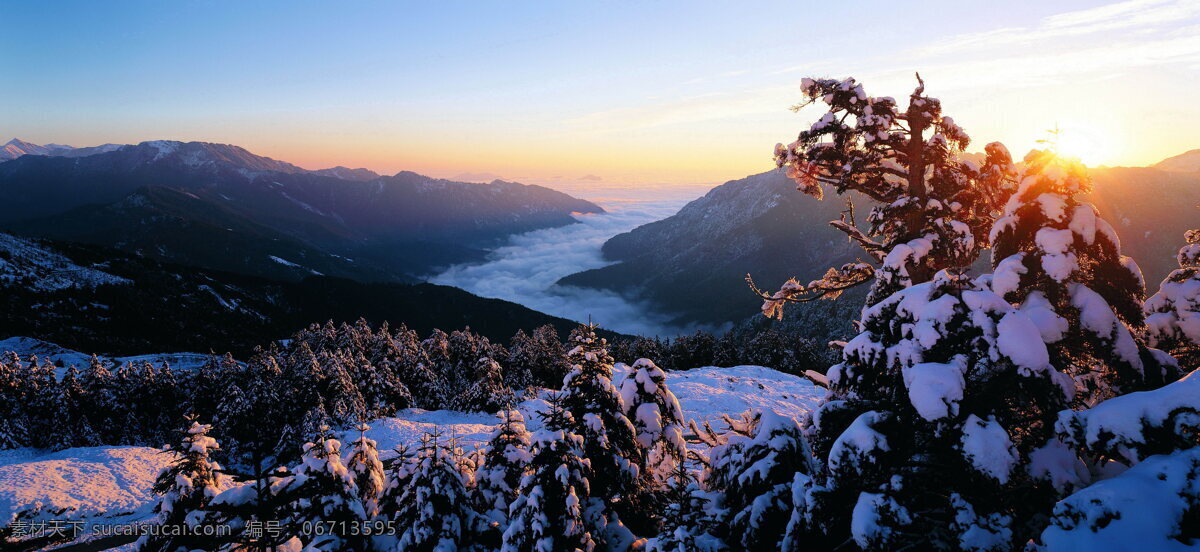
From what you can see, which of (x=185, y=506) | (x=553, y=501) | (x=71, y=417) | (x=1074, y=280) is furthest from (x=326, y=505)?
(x=71, y=417)

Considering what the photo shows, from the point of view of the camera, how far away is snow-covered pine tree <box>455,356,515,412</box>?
37.4 metres

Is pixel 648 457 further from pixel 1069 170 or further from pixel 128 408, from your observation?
pixel 128 408

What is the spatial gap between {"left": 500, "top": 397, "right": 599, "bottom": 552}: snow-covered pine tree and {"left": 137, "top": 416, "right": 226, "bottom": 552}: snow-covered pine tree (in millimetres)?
5283

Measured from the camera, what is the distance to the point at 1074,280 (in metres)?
5.13

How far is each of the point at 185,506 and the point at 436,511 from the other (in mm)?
4314

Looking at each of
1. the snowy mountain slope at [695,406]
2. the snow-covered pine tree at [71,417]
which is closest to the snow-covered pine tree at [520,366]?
the snowy mountain slope at [695,406]

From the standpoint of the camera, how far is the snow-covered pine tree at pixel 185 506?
27.6 ft

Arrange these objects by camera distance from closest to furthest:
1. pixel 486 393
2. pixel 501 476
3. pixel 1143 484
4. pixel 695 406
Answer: pixel 1143 484, pixel 501 476, pixel 695 406, pixel 486 393

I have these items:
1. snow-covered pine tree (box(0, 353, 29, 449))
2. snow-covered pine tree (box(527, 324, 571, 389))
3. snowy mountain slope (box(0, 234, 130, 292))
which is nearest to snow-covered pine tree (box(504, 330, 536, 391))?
snow-covered pine tree (box(527, 324, 571, 389))

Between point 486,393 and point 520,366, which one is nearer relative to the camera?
point 486,393

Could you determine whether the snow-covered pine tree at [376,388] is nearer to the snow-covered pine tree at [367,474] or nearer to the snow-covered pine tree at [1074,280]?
the snow-covered pine tree at [367,474]

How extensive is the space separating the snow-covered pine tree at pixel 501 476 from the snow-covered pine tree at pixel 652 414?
228 centimetres

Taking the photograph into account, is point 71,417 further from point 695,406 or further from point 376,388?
point 695,406

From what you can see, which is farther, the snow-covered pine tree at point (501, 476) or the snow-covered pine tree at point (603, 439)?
the snow-covered pine tree at point (501, 476)
